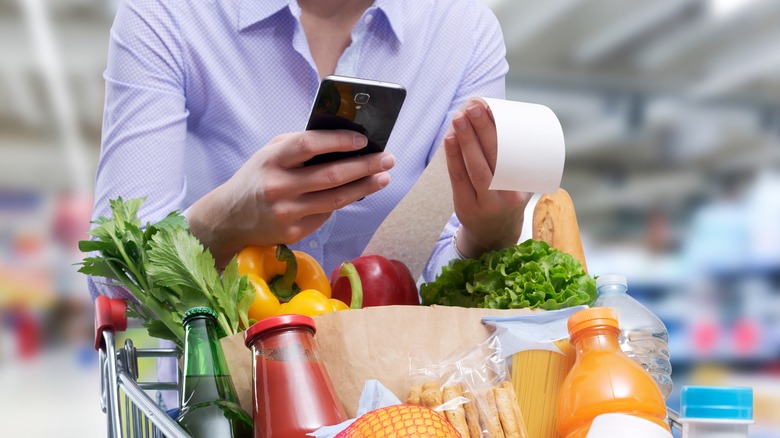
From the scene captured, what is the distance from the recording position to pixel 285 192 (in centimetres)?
96

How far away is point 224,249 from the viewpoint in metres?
1.05

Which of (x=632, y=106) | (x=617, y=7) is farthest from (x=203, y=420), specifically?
(x=632, y=106)

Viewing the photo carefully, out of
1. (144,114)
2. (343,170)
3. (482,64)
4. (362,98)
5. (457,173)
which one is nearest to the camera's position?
(362,98)

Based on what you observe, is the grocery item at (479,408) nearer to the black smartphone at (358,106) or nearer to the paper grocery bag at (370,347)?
the paper grocery bag at (370,347)

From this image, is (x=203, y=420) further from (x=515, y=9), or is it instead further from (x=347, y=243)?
(x=515, y=9)

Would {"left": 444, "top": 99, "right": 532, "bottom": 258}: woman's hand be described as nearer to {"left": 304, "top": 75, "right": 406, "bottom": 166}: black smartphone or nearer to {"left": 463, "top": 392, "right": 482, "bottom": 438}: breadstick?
{"left": 304, "top": 75, "right": 406, "bottom": 166}: black smartphone

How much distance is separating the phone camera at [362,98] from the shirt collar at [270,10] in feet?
1.71

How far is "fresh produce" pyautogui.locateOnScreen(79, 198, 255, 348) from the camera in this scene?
0.85 m


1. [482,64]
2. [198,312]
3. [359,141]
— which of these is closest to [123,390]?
[198,312]

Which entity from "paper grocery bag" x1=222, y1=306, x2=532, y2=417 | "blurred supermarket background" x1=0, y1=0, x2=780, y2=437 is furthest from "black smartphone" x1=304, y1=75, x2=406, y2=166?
"blurred supermarket background" x1=0, y1=0, x2=780, y2=437

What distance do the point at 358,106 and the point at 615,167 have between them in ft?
24.7

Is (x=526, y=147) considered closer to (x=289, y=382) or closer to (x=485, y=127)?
(x=485, y=127)

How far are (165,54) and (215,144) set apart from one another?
0.16 m

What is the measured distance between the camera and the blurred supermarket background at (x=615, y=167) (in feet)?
17.6
